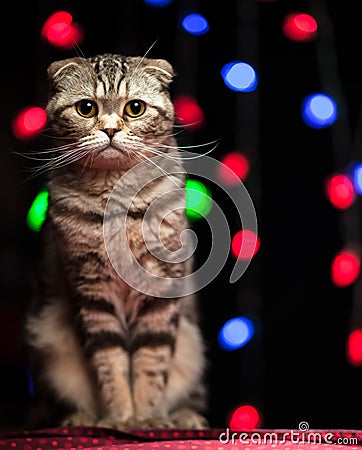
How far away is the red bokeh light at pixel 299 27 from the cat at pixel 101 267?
0.42 m

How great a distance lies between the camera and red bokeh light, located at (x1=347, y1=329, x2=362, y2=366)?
1.97 metres

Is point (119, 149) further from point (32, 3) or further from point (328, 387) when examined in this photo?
point (328, 387)

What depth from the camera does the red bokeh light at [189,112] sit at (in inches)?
73.0

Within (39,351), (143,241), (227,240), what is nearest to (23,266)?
(39,351)

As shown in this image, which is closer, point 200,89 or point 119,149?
point 119,149

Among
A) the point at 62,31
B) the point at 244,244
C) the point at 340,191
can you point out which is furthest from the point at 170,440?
the point at 62,31

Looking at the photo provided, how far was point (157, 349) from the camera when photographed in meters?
1.72

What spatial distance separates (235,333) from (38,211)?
652 mm

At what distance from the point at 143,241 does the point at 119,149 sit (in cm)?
24

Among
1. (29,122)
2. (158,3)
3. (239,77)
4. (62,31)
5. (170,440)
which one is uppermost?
(158,3)

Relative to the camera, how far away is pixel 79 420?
1.70 meters

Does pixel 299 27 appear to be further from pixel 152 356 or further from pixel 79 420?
pixel 79 420

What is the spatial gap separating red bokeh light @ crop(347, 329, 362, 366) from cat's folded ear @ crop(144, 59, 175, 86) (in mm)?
915

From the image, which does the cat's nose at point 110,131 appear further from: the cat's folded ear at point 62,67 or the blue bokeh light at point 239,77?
the blue bokeh light at point 239,77
